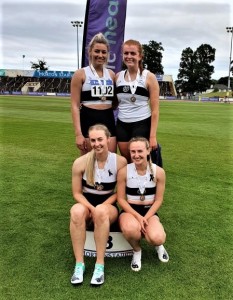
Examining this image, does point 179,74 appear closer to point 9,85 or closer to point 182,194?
point 9,85

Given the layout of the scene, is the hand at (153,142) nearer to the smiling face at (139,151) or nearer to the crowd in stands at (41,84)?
the smiling face at (139,151)

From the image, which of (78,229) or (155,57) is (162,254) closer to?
(78,229)

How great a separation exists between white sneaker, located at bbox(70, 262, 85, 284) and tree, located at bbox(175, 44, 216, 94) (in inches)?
3576

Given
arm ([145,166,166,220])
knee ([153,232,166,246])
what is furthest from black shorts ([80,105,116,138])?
knee ([153,232,166,246])

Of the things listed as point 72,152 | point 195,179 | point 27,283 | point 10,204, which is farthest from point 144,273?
point 72,152

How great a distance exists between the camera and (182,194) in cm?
551

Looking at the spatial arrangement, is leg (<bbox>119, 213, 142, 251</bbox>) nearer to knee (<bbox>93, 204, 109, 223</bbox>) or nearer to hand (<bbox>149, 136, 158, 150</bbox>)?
knee (<bbox>93, 204, 109, 223</bbox>)

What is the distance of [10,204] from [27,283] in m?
2.04

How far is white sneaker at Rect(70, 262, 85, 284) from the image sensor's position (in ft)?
9.96

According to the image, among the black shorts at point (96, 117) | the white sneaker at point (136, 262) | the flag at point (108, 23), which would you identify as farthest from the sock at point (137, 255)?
Result: the flag at point (108, 23)

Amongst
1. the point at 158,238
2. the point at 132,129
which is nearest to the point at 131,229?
the point at 158,238

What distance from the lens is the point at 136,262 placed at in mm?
3328

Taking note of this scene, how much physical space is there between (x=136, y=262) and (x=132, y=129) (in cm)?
135

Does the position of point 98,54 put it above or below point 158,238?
above
